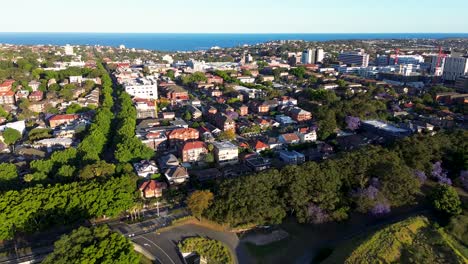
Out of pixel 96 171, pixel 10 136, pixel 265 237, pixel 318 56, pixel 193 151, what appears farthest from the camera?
pixel 318 56

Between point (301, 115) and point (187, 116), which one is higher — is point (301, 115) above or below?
above

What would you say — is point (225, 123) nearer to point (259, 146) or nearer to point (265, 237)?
point (259, 146)

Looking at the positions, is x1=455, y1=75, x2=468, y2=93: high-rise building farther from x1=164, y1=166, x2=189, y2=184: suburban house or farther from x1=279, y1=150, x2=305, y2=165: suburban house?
x1=164, y1=166, x2=189, y2=184: suburban house

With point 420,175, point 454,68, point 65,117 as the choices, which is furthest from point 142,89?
point 454,68

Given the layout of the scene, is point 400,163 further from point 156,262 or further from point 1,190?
point 1,190

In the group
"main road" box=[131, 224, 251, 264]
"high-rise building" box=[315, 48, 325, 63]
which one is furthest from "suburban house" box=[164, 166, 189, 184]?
"high-rise building" box=[315, 48, 325, 63]

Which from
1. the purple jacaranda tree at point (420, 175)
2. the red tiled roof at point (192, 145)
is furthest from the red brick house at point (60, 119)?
the purple jacaranda tree at point (420, 175)

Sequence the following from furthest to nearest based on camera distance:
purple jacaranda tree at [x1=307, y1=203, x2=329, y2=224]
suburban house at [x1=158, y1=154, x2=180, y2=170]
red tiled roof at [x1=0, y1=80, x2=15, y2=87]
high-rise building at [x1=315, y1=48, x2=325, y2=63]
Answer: high-rise building at [x1=315, y1=48, x2=325, y2=63] → red tiled roof at [x1=0, y1=80, x2=15, y2=87] → suburban house at [x1=158, y1=154, x2=180, y2=170] → purple jacaranda tree at [x1=307, y1=203, x2=329, y2=224]
